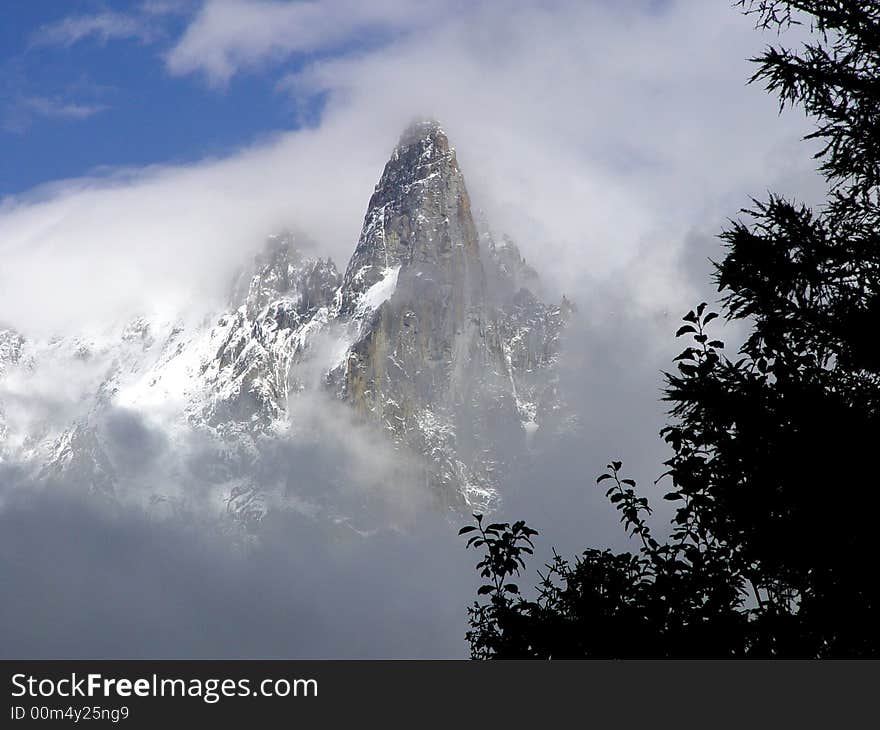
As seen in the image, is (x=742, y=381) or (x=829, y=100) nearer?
(x=742, y=381)

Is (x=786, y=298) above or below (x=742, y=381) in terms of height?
above

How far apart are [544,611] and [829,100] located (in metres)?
5.71

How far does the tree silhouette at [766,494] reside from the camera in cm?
745

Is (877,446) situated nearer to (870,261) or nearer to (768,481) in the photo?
(768,481)

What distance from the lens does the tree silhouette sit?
745cm

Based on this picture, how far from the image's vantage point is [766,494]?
775cm
